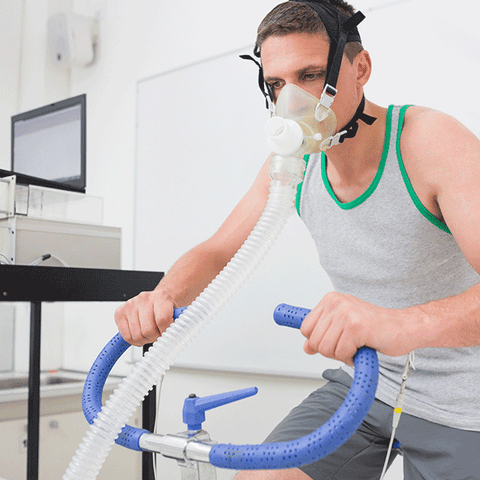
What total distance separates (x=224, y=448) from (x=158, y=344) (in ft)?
0.54

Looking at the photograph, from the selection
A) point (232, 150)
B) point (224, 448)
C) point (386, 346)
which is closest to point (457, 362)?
point (386, 346)

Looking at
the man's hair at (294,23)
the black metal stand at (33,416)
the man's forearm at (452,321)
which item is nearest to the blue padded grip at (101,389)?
the man's forearm at (452,321)

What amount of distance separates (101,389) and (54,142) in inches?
57.3

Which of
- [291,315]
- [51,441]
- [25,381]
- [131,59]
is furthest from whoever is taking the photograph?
[131,59]

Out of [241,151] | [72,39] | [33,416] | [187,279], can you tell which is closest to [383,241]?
[187,279]

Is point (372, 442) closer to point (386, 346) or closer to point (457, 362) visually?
point (457, 362)

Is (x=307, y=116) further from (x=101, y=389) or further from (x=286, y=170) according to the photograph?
(x=101, y=389)

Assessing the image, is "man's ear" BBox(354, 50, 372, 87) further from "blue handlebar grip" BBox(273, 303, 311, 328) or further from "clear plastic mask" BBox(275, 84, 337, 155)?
"blue handlebar grip" BBox(273, 303, 311, 328)

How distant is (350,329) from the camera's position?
584 millimetres

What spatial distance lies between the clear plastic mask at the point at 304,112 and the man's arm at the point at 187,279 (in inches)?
10.2

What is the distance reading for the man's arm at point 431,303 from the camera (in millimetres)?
594

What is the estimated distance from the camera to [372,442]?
1011mm

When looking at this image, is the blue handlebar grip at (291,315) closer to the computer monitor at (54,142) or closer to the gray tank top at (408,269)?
the gray tank top at (408,269)

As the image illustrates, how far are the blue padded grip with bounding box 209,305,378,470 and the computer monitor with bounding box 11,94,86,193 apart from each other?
131cm
